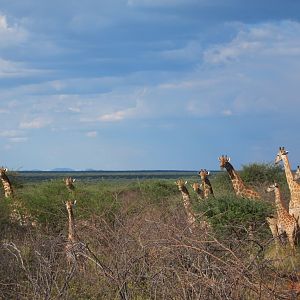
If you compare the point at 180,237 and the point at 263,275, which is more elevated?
the point at 180,237

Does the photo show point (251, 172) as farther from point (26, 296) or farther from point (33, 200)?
point (26, 296)

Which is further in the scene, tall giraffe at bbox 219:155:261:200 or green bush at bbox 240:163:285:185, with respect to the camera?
green bush at bbox 240:163:285:185

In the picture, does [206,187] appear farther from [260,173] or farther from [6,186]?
[260,173]

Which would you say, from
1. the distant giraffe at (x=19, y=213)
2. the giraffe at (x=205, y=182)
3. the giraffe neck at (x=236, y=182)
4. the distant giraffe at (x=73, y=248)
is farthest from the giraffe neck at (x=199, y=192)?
the distant giraffe at (x=73, y=248)

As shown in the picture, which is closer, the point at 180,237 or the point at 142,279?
the point at 180,237

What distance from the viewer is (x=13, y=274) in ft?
28.9

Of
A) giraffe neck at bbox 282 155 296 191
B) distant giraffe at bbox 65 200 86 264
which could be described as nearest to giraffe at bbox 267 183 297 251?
giraffe neck at bbox 282 155 296 191

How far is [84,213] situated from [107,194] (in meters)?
1.58

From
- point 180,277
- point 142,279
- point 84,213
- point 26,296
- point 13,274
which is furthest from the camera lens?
point 84,213

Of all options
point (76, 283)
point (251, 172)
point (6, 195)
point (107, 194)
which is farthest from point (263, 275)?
point (251, 172)

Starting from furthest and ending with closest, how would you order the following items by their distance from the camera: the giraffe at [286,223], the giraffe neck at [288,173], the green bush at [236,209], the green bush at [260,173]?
the green bush at [260,173] < the giraffe neck at [288,173] < the green bush at [236,209] < the giraffe at [286,223]

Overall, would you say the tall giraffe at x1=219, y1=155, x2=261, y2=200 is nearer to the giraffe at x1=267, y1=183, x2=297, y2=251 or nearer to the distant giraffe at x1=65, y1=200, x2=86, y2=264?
the giraffe at x1=267, y1=183, x2=297, y2=251

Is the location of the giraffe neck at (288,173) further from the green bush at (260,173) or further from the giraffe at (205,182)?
the green bush at (260,173)

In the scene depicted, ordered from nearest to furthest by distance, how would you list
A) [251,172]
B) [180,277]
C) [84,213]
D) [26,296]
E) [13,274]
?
[180,277], [26,296], [13,274], [84,213], [251,172]
